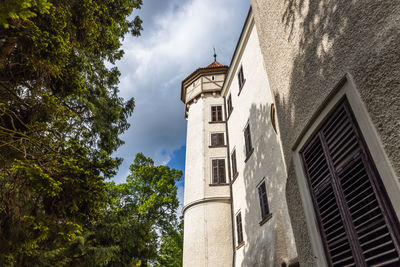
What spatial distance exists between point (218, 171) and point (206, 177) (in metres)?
0.91

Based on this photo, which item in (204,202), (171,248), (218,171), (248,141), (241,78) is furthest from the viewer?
(171,248)

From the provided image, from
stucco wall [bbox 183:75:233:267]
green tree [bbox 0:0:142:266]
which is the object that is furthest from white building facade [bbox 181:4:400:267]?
stucco wall [bbox 183:75:233:267]

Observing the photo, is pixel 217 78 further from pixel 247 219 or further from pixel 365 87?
pixel 365 87

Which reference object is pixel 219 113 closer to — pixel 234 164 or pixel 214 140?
pixel 214 140

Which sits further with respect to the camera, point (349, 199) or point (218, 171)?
point (218, 171)

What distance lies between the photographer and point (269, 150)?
995 centimetres

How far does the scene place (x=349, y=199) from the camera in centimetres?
222

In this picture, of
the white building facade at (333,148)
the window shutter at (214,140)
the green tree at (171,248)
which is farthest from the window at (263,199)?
the green tree at (171,248)

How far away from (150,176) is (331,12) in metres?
24.3

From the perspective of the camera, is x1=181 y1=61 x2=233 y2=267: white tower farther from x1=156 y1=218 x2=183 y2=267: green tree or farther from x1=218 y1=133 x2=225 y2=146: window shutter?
x1=156 y1=218 x2=183 y2=267: green tree

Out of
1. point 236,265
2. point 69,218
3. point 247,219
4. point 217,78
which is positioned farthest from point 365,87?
point 217,78

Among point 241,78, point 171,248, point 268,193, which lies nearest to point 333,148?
point 268,193

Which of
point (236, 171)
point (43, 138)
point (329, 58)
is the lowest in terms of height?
point (329, 58)

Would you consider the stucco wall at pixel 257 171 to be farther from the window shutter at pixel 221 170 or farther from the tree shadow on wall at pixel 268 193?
the window shutter at pixel 221 170
